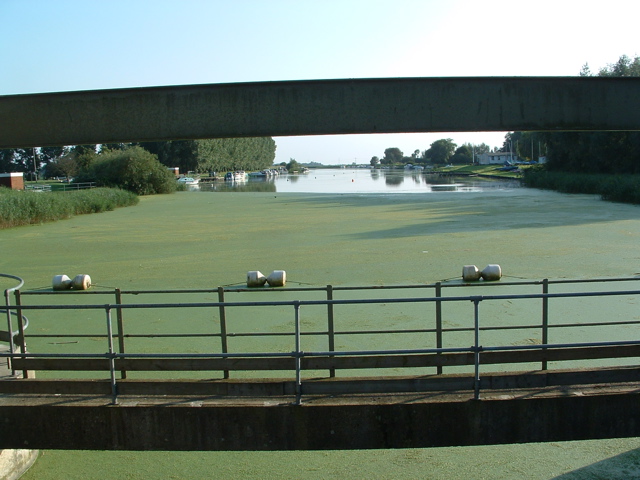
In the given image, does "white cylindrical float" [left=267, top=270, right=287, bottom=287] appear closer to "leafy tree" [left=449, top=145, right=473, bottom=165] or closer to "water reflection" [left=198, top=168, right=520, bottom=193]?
"water reflection" [left=198, top=168, right=520, bottom=193]

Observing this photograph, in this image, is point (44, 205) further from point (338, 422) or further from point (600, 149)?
point (600, 149)

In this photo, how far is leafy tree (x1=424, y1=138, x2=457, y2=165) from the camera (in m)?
172

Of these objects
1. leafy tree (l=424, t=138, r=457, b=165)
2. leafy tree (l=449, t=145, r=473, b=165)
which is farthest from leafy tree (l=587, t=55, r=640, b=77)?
leafy tree (l=424, t=138, r=457, b=165)

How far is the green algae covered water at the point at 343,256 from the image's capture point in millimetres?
5742

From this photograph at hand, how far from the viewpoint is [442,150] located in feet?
573

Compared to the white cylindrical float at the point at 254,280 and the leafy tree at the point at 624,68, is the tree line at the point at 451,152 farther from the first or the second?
the white cylindrical float at the point at 254,280

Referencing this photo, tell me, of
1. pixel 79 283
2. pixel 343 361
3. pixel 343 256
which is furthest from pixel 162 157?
pixel 343 361

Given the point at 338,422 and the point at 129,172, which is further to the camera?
the point at 129,172

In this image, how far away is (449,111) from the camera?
6.65 metres

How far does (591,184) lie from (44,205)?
30.7m

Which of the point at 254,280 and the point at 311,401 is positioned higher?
the point at 311,401

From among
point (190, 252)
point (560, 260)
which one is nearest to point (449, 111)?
point (560, 260)

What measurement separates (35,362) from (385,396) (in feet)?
10.1

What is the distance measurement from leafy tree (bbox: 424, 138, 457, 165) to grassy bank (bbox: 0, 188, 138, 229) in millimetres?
141757
